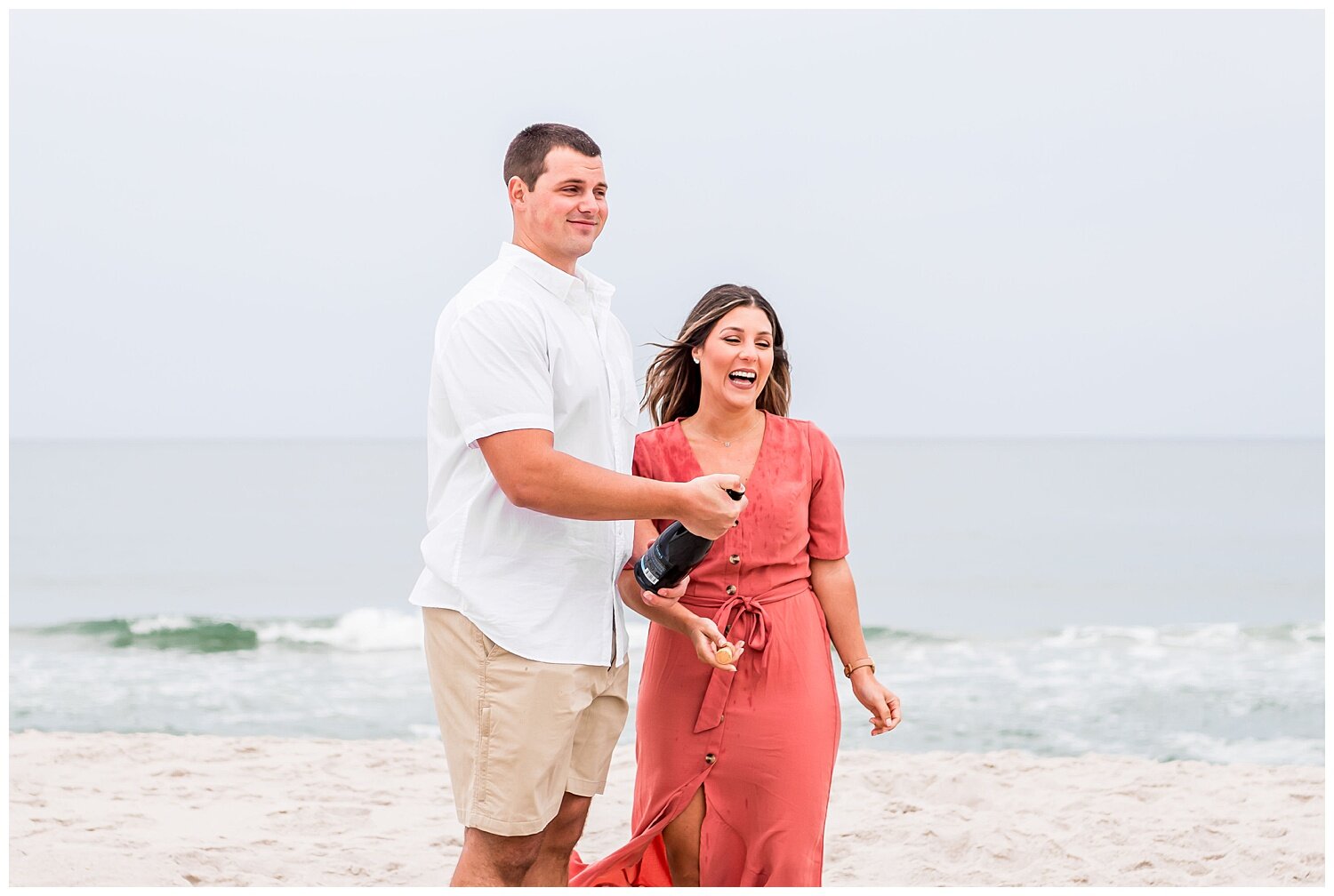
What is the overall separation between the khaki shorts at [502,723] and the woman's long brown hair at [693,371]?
2.94ft

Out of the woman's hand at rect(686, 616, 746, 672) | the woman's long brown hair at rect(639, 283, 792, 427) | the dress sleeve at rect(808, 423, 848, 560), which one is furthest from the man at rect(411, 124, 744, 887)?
the dress sleeve at rect(808, 423, 848, 560)

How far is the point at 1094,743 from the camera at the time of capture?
9.93 meters

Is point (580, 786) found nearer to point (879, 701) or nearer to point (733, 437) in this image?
point (879, 701)

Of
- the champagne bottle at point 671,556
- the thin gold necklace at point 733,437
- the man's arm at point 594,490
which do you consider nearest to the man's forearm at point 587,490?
the man's arm at point 594,490

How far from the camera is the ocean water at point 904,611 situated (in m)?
10.6

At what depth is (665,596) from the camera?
303cm

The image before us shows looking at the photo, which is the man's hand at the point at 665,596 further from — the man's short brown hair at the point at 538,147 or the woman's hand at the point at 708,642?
the man's short brown hair at the point at 538,147

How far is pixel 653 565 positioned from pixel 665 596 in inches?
4.3

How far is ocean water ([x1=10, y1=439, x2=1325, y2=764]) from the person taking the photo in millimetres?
10641

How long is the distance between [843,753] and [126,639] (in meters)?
10.5

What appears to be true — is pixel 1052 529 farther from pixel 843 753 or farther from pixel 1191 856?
pixel 1191 856

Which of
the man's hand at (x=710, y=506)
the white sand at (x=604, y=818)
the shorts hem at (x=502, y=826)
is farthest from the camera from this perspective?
the white sand at (x=604, y=818)

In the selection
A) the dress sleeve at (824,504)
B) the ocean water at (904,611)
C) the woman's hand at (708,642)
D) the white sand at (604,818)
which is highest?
the dress sleeve at (824,504)

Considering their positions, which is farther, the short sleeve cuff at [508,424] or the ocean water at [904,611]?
the ocean water at [904,611]
